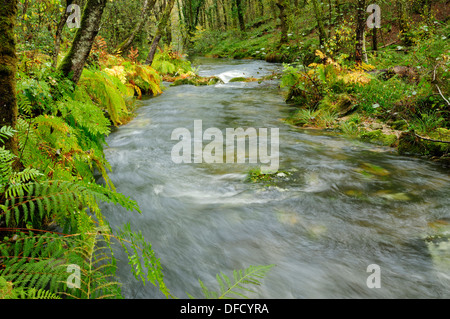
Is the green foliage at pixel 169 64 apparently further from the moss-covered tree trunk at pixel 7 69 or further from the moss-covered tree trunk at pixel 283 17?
the moss-covered tree trunk at pixel 7 69

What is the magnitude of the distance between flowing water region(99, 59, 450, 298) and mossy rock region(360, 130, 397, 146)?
1.44 ft

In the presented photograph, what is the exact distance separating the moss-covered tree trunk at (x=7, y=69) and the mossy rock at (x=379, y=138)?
6.27 m

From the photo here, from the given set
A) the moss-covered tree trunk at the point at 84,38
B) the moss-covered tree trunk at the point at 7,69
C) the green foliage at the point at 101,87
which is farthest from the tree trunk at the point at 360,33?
the moss-covered tree trunk at the point at 7,69

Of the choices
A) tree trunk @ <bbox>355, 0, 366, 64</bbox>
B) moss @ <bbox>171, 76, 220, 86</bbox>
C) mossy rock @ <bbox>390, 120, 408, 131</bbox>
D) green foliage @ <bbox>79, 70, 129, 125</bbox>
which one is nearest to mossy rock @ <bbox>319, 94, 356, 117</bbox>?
mossy rock @ <bbox>390, 120, 408, 131</bbox>

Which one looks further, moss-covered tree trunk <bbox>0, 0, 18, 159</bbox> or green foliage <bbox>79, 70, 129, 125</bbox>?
green foliage <bbox>79, 70, 129, 125</bbox>

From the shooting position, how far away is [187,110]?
9.22 metres

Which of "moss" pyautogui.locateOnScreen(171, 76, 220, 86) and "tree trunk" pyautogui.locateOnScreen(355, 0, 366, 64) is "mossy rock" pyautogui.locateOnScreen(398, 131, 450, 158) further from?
"moss" pyautogui.locateOnScreen(171, 76, 220, 86)

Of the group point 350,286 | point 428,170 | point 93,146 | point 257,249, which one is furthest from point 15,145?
point 428,170

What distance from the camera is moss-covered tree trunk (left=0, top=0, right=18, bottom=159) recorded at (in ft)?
6.53

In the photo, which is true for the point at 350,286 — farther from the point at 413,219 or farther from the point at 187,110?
the point at 187,110

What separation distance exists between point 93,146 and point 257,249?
7.19ft

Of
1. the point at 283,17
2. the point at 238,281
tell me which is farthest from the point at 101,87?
the point at 283,17
